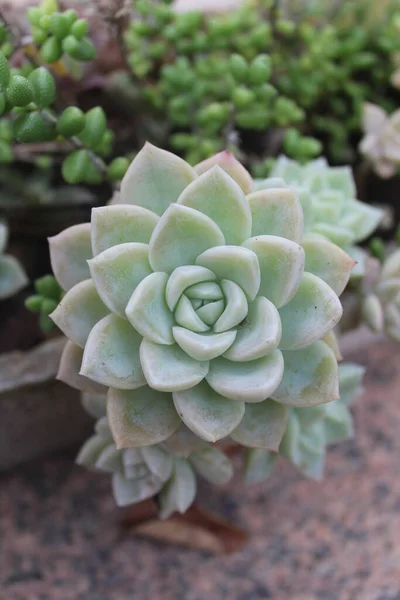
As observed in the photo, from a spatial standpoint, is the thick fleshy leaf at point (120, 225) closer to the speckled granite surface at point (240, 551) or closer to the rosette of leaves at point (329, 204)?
the rosette of leaves at point (329, 204)

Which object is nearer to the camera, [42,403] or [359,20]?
[42,403]

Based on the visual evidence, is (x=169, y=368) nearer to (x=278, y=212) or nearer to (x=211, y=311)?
(x=211, y=311)

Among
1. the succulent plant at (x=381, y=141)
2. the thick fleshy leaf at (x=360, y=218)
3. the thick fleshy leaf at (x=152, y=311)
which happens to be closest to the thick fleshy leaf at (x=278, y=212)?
the thick fleshy leaf at (x=152, y=311)

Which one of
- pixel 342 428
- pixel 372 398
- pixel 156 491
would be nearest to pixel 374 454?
pixel 372 398

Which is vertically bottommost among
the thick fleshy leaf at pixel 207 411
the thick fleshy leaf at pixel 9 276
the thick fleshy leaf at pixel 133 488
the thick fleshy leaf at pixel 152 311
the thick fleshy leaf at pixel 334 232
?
the thick fleshy leaf at pixel 133 488

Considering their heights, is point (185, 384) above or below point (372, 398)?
above

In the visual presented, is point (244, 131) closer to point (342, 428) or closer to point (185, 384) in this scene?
point (342, 428)

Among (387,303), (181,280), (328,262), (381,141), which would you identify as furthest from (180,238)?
(381,141)
